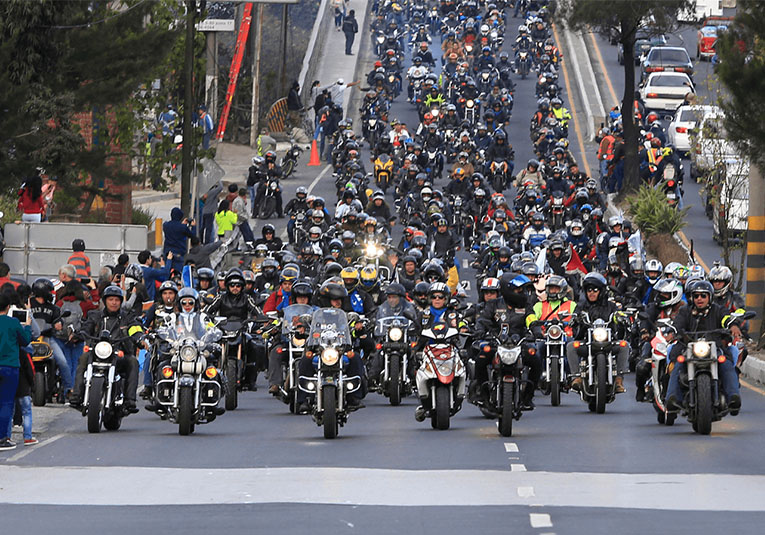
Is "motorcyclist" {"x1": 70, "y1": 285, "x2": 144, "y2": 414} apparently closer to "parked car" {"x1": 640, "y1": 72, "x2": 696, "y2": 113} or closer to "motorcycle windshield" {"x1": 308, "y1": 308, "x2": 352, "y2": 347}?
"motorcycle windshield" {"x1": 308, "y1": 308, "x2": 352, "y2": 347}

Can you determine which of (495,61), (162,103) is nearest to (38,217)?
(162,103)

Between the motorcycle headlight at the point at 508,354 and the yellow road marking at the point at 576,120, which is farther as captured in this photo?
the yellow road marking at the point at 576,120

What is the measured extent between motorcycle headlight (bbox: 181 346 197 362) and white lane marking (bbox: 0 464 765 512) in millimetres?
2636

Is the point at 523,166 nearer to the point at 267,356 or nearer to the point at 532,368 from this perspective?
the point at 267,356

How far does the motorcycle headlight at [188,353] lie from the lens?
1900cm

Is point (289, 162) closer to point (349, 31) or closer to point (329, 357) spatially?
point (349, 31)

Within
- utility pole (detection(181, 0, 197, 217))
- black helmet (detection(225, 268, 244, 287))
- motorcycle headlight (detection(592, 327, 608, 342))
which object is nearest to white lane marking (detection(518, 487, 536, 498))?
motorcycle headlight (detection(592, 327, 608, 342))

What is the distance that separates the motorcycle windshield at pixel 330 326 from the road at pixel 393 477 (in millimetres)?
974

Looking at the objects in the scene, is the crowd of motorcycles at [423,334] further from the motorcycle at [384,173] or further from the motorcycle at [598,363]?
the motorcycle at [384,173]

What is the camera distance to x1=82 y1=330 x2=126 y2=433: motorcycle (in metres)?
19.1

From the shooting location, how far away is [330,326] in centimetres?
1941

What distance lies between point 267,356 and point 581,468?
8.18m

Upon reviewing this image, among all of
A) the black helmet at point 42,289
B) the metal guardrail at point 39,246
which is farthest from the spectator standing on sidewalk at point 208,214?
the black helmet at point 42,289

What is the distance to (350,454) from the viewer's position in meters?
17.6
